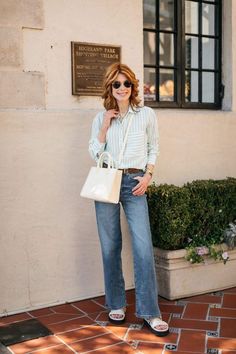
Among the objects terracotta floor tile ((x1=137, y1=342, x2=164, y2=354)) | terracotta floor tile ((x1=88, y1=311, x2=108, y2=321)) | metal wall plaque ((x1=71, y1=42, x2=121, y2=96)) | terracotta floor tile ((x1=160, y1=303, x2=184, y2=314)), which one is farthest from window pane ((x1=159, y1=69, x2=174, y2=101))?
terracotta floor tile ((x1=137, y1=342, x2=164, y2=354))

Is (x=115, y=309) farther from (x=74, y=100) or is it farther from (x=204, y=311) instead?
(x=74, y=100)

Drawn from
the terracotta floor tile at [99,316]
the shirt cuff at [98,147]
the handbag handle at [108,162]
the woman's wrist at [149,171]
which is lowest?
the terracotta floor tile at [99,316]

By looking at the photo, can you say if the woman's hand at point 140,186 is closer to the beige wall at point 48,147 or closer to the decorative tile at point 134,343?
the beige wall at point 48,147

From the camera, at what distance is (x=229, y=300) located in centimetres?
447

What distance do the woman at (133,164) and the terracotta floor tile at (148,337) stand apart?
0.04 metres

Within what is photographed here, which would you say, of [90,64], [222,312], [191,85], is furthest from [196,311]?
[191,85]

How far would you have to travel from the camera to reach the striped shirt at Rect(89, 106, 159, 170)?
12.2 ft

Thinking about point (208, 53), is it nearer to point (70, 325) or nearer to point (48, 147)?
point (48, 147)

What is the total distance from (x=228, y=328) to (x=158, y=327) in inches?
22.3

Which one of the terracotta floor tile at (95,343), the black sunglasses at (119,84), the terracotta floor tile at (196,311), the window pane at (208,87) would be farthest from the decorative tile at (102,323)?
the window pane at (208,87)

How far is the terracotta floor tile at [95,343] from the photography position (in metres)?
3.50

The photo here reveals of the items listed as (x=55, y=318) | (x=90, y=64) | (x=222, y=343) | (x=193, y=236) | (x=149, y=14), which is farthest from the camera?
(x=149, y=14)

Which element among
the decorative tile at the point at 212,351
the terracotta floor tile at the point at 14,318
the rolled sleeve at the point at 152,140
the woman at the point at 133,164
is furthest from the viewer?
the terracotta floor tile at the point at 14,318

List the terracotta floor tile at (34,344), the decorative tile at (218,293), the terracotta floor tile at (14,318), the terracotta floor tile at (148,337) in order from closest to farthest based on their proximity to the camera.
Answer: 1. the terracotta floor tile at (34,344)
2. the terracotta floor tile at (148,337)
3. the terracotta floor tile at (14,318)
4. the decorative tile at (218,293)
